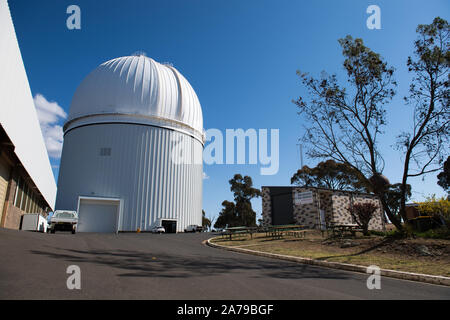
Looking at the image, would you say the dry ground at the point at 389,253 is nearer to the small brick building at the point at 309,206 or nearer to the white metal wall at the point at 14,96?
the white metal wall at the point at 14,96

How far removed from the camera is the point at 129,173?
3125 centimetres

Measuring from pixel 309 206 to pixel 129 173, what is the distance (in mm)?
18771

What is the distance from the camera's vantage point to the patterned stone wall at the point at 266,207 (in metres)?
29.5

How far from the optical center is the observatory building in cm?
3080

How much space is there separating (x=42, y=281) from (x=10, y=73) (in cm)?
639

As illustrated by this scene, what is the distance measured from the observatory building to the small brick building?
33.9 ft

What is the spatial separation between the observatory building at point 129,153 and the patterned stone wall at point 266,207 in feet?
30.6

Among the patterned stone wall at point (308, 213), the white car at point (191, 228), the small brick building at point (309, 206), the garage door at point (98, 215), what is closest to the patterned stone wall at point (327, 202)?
the small brick building at point (309, 206)

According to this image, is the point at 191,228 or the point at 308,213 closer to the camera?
the point at 308,213

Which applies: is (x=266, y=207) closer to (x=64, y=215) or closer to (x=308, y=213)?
(x=308, y=213)

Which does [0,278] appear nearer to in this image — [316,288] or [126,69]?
[316,288]

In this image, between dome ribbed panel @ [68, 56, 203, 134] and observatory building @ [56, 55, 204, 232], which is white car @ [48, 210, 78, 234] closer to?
observatory building @ [56, 55, 204, 232]

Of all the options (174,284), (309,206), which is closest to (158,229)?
(309,206)

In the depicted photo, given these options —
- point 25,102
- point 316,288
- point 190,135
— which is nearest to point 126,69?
point 190,135
